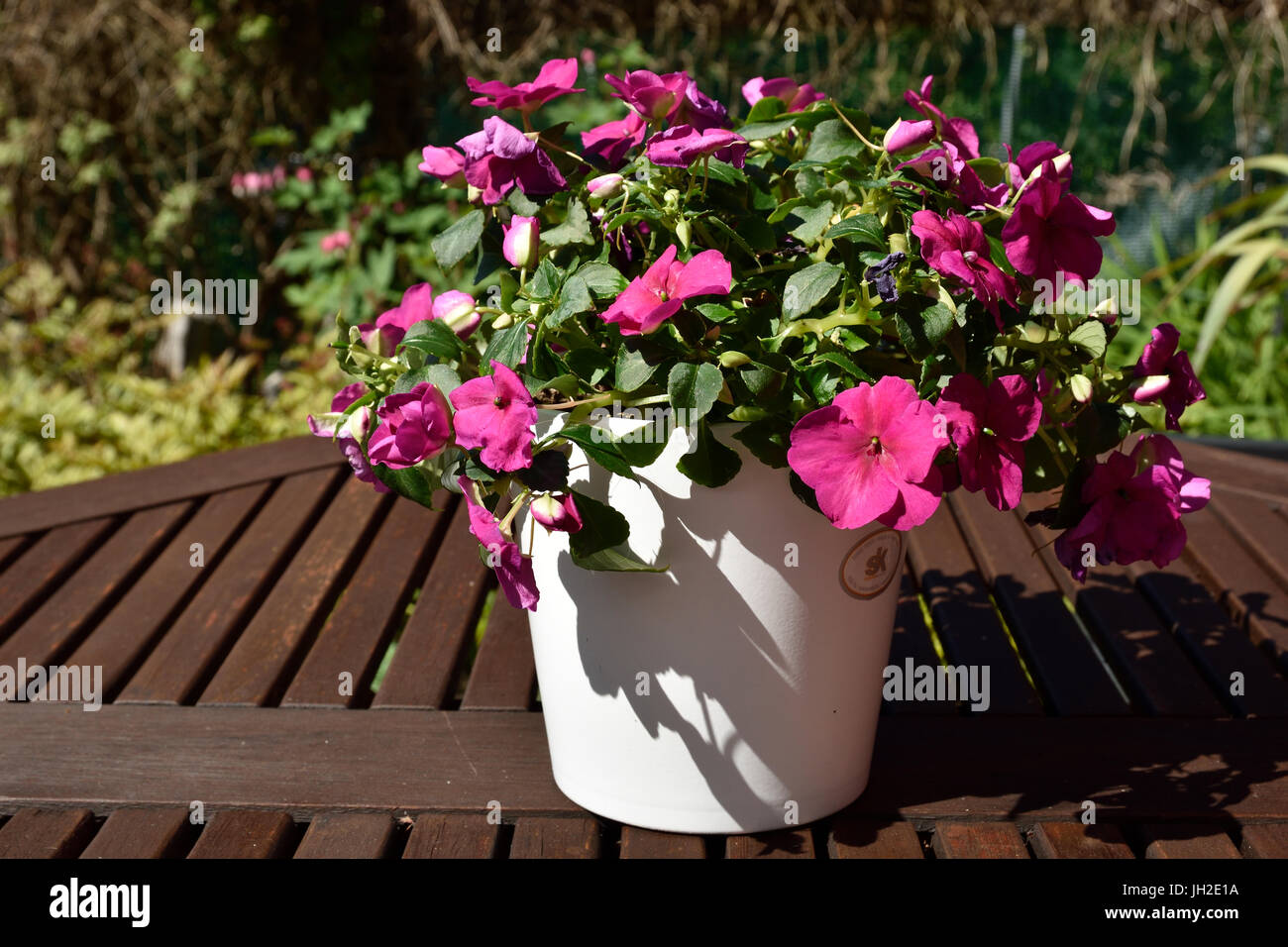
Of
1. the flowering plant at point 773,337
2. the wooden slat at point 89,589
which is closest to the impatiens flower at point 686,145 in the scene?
the flowering plant at point 773,337

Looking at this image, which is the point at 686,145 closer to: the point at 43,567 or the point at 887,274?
the point at 887,274

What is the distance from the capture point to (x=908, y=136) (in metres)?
0.81

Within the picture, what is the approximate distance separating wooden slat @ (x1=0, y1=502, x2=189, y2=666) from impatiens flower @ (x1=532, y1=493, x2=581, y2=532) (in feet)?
2.31

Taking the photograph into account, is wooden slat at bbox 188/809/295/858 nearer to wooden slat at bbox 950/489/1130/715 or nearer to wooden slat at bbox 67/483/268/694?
wooden slat at bbox 67/483/268/694

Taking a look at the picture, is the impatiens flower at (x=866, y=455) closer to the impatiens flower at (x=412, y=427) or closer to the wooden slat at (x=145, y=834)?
the impatiens flower at (x=412, y=427)

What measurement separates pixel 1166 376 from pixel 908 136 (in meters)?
0.27

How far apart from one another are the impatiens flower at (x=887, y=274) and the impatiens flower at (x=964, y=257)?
0.02m

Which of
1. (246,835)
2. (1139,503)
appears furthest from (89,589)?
(1139,503)

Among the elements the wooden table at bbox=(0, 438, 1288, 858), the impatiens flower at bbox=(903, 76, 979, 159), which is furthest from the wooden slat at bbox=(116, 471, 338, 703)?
the impatiens flower at bbox=(903, 76, 979, 159)

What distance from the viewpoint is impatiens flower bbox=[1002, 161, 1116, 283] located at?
30.4 inches

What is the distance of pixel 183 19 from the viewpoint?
12.9ft

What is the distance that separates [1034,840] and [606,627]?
37cm

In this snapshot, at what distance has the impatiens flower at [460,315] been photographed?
0.86 metres

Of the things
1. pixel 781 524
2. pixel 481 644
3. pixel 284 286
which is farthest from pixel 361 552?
pixel 284 286
